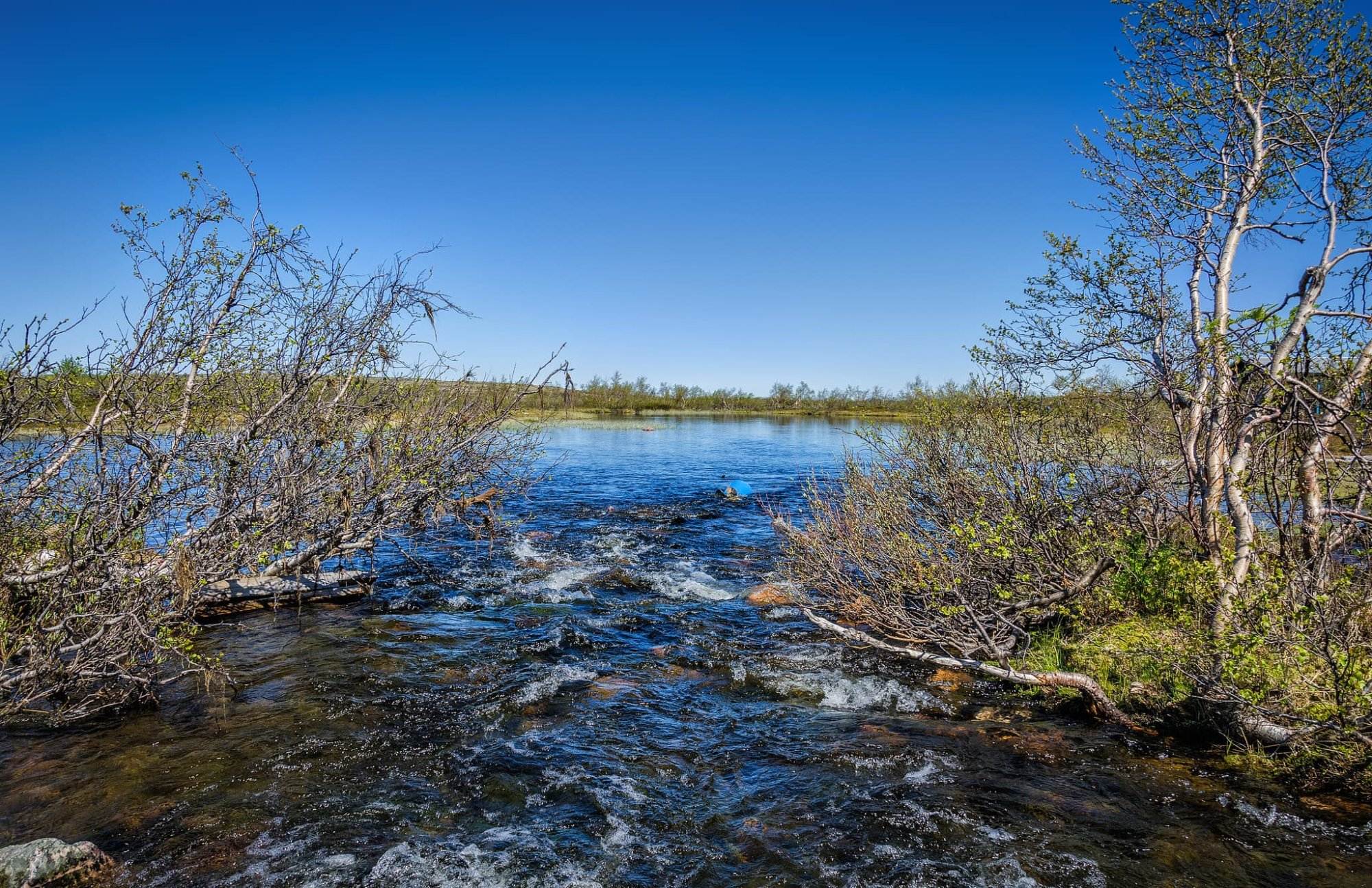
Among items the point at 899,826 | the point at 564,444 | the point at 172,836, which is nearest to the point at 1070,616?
the point at 899,826

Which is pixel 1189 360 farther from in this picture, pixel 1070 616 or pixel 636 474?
A: pixel 636 474

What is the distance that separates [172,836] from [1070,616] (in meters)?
9.95

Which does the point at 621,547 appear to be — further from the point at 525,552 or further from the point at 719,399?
the point at 719,399

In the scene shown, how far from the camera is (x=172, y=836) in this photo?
5.37m

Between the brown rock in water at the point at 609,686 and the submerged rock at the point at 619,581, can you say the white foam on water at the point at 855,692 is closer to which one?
the brown rock in water at the point at 609,686

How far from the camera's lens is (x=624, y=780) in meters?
6.58

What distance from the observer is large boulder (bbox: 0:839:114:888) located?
454cm

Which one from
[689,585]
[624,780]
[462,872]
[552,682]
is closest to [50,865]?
[462,872]

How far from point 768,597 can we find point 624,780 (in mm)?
6202

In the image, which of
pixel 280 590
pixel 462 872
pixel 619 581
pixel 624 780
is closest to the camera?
pixel 462 872

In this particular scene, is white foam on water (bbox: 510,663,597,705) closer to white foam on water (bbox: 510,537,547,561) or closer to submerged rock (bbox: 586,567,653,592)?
submerged rock (bbox: 586,567,653,592)

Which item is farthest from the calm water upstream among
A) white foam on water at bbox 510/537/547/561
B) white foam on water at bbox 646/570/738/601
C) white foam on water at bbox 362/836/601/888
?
white foam on water at bbox 510/537/547/561

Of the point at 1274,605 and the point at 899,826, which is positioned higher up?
the point at 1274,605

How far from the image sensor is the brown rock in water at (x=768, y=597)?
12.1 meters
